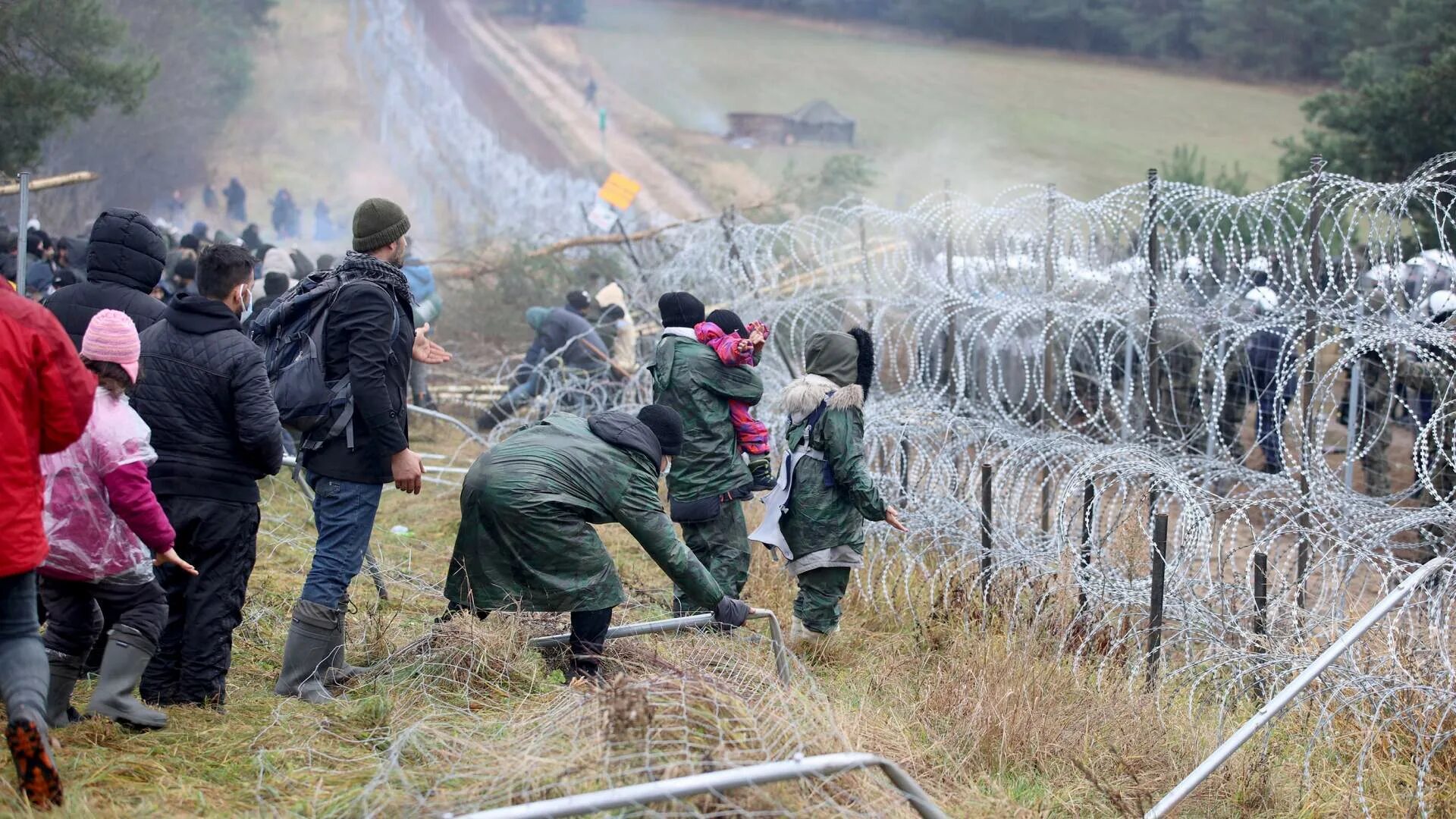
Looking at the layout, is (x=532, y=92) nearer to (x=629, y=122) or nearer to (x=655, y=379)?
(x=629, y=122)

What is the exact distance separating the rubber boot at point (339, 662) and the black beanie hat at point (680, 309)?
1.96 m

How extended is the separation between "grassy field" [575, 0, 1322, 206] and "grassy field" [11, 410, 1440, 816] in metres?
26.8

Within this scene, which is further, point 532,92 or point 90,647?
point 532,92

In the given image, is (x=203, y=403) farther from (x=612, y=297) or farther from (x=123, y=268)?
(x=612, y=297)

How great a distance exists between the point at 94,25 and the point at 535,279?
15.8 feet

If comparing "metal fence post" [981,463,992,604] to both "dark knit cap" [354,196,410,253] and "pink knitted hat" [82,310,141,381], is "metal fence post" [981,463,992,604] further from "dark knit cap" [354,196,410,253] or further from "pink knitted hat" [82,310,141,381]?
"pink knitted hat" [82,310,141,381]

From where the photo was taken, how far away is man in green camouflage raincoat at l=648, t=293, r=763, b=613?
540cm

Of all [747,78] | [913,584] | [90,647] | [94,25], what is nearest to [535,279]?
[94,25]

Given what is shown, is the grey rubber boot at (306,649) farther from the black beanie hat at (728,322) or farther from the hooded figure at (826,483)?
the black beanie hat at (728,322)

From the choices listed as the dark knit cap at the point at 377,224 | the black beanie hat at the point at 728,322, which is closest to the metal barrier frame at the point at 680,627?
the dark knit cap at the point at 377,224

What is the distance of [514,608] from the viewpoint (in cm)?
419

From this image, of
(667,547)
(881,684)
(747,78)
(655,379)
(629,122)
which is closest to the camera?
(667,547)

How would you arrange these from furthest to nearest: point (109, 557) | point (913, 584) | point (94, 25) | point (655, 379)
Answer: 1. point (94, 25)
2. point (913, 584)
3. point (655, 379)
4. point (109, 557)

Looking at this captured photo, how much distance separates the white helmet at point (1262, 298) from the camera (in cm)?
707
